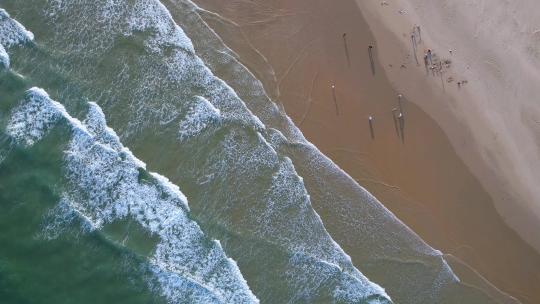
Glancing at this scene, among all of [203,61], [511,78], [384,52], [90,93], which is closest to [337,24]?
[384,52]

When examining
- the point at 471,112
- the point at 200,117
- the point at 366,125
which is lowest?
the point at 200,117

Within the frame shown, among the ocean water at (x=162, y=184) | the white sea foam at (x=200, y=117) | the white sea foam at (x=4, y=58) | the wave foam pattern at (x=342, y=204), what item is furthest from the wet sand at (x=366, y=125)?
the white sea foam at (x=4, y=58)

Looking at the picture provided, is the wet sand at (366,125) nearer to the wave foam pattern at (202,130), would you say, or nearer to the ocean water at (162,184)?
the ocean water at (162,184)

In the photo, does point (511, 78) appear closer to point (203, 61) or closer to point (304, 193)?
point (304, 193)

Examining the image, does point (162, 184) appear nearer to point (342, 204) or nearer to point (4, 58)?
point (342, 204)

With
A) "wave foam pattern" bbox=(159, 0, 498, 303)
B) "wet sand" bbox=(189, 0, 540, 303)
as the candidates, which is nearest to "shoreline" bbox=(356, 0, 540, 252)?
"wet sand" bbox=(189, 0, 540, 303)

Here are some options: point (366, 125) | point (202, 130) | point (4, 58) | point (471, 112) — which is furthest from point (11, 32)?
point (471, 112)
